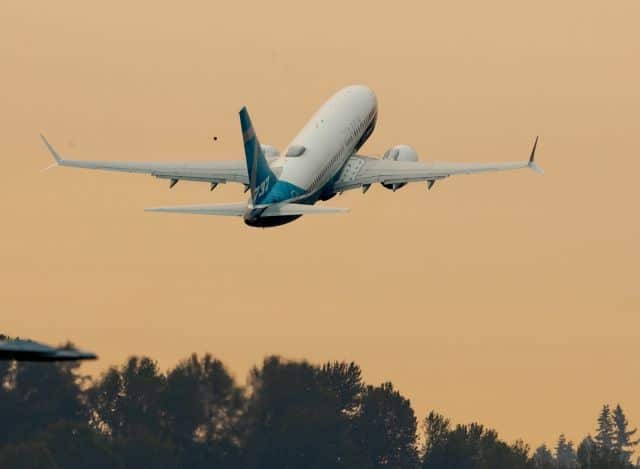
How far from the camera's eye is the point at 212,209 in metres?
105

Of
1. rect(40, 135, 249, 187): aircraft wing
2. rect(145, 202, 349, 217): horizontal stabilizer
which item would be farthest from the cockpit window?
rect(145, 202, 349, 217): horizontal stabilizer

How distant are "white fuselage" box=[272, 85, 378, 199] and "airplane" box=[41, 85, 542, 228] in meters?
0.06

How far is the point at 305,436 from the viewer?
14125 cm

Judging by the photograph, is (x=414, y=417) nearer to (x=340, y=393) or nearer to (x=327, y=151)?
(x=340, y=393)

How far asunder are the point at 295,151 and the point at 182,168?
7.58 m

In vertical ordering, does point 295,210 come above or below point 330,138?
below

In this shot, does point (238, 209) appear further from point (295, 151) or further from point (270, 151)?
point (270, 151)

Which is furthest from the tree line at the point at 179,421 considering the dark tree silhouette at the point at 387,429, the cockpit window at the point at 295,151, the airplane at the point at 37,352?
the airplane at the point at 37,352

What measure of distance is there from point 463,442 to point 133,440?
3470cm

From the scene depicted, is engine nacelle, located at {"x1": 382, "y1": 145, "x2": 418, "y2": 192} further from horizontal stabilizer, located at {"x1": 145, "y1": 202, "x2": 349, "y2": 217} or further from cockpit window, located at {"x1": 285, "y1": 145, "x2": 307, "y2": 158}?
horizontal stabilizer, located at {"x1": 145, "y1": 202, "x2": 349, "y2": 217}

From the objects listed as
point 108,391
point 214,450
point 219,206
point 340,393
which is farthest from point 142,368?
point 219,206

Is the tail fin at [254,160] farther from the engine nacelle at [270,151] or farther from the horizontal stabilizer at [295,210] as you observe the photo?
the engine nacelle at [270,151]

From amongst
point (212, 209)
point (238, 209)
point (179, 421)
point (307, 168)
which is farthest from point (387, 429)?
point (212, 209)

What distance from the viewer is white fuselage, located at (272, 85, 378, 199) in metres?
119
